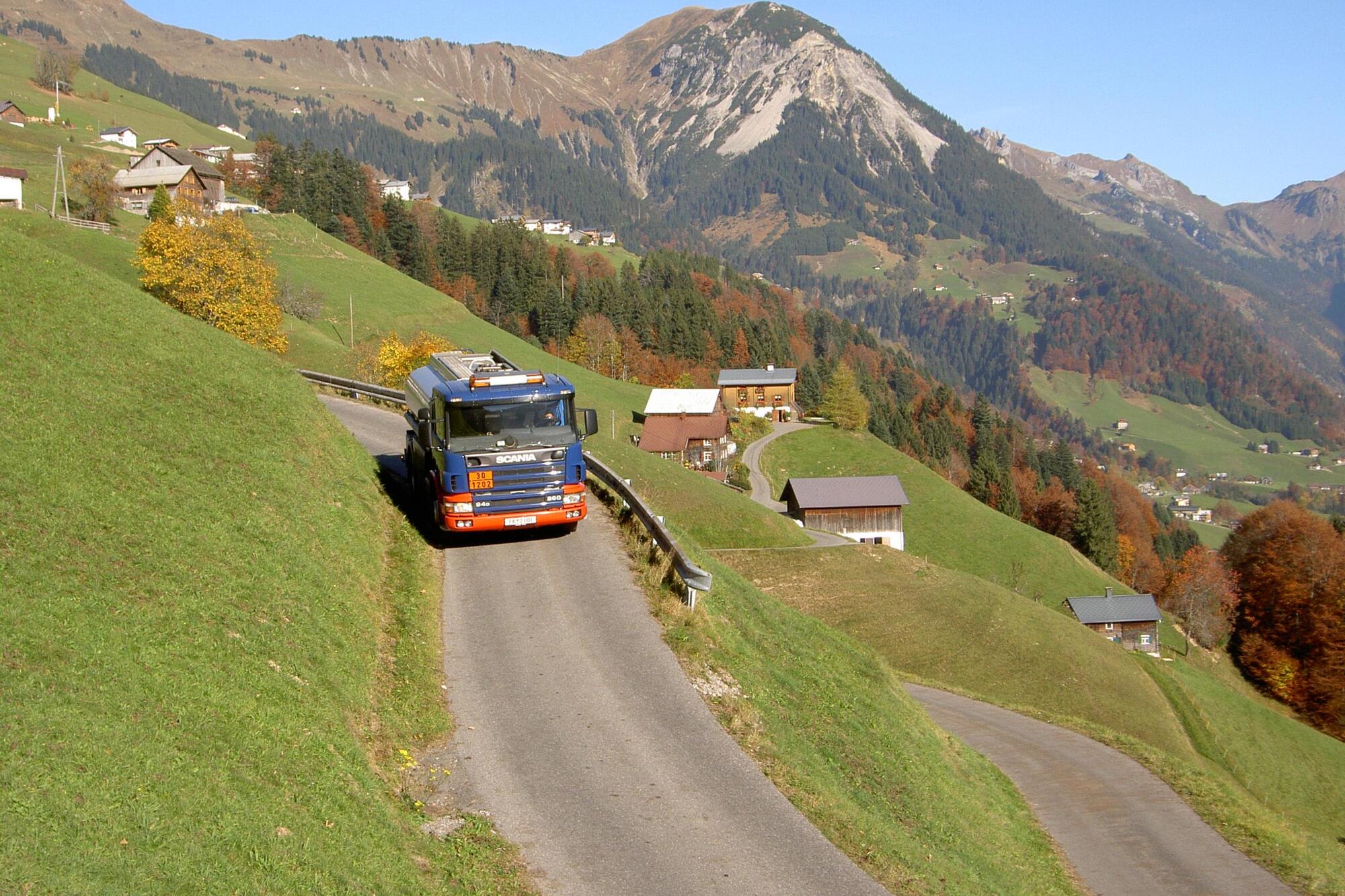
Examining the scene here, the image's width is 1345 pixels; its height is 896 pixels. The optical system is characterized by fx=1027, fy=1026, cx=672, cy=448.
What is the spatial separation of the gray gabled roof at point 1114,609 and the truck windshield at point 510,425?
70362 mm

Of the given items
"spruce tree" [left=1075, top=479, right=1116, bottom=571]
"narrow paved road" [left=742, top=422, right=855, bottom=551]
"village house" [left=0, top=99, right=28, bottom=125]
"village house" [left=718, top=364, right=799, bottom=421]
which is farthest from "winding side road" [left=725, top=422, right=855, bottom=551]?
"village house" [left=0, top=99, right=28, bottom=125]

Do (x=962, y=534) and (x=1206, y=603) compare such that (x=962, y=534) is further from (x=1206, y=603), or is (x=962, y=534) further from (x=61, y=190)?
(x=61, y=190)

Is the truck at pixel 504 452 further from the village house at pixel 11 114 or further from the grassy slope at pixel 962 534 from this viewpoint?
the village house at pixel 11 114

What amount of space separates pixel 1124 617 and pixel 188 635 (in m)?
83.5

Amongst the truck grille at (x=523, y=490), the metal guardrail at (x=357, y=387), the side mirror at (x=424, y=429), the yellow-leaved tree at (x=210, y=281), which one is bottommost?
the truck grille at (x=523, y=490)

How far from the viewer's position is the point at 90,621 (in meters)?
12.4

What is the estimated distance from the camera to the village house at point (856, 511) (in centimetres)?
8781

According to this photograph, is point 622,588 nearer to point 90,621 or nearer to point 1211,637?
point 90,621

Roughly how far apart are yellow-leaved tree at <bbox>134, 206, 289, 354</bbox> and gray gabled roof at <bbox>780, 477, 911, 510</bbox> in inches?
1788

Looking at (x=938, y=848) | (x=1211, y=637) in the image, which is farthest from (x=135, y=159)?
(x=938, y=848)

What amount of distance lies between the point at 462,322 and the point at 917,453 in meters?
79.0

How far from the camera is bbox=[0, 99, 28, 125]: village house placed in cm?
14625

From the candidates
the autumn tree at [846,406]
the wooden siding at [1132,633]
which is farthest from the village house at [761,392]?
the wooden siding at [1132,633]

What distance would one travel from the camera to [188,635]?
13.4 m
